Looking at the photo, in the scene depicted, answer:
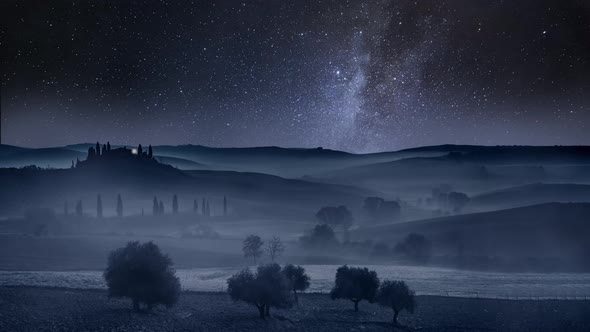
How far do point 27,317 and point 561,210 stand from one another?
12606 centimetres

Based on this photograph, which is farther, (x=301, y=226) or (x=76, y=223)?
(x=301, y=226)

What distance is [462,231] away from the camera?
129875 mm

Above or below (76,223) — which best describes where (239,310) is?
below

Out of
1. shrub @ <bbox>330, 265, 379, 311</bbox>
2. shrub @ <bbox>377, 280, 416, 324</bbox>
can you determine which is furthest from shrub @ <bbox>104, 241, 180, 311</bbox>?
shrub @ <bbox>377, 280, 416, 324</bbox>

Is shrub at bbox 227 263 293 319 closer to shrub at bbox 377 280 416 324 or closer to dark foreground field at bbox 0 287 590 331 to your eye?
dark foreground field at bbox 0 287 590 331

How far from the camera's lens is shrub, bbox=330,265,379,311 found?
62.0 metres

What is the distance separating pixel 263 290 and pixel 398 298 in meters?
14.3

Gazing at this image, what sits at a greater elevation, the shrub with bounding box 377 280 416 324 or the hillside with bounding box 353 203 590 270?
the hillside with bounding box 353 203 590 270

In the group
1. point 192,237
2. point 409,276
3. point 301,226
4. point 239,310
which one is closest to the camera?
point 239,310

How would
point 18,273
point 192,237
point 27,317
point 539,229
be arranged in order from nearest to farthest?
point 27,317
point 18,273
point 539,229
point 192,237

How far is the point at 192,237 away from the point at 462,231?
66104 millimetres

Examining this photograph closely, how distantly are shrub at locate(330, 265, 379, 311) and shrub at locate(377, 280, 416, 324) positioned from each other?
3.51m

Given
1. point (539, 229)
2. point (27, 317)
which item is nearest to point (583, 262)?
point (539, 229)

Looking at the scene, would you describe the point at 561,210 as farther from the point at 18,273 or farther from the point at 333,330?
the point at 18,273
